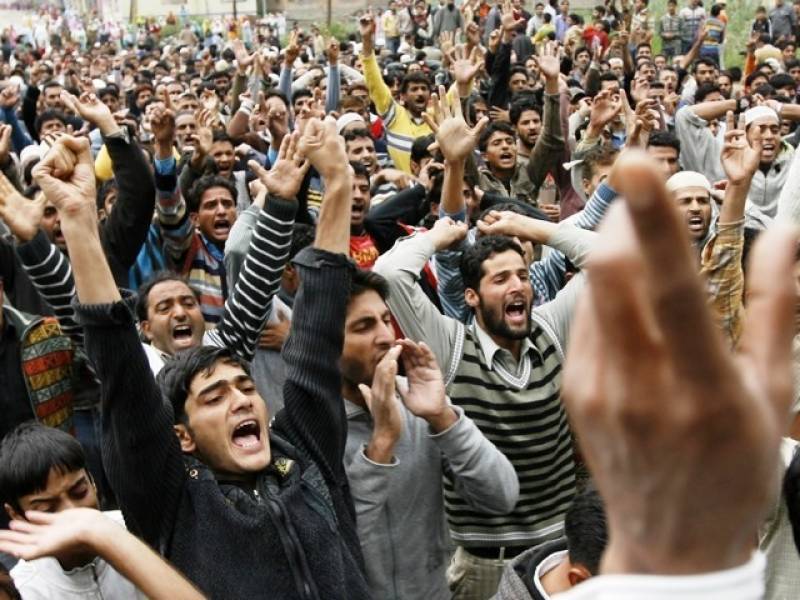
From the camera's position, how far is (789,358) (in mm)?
687

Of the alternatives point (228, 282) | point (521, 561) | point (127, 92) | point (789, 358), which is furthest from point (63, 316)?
point (127, 92)

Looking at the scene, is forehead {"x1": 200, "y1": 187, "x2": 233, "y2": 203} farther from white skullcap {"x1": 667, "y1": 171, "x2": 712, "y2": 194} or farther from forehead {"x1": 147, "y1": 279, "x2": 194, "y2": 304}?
white skullcap {"x1": 667, "y1": 171, "x2": 712, "y2": 194}

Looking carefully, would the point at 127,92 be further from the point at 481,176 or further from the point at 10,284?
the point at 10,284

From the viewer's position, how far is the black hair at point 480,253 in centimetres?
338

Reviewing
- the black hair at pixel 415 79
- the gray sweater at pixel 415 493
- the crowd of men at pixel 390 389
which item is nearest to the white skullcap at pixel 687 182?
the crowd of men at pixel 390 389

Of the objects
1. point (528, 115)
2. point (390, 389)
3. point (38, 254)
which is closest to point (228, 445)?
point (390, 389)

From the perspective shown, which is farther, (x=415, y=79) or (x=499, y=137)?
(x=415, y=79)

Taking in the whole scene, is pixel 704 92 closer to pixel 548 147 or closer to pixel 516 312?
pixel 548 147

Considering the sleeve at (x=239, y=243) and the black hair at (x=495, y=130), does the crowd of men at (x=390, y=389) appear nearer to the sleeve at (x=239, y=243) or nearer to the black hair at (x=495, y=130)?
the sleeve at (x=239, y=243)

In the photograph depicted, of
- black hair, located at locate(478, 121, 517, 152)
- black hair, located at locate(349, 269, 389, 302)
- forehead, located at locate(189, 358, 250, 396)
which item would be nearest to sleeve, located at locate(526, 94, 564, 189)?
black hair, located at locate(478, 121, 517, 152)

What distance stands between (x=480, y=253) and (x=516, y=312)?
0.93 ft

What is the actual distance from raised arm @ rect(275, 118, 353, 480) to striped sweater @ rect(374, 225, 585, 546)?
0.60m

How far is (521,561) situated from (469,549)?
37.4 inches

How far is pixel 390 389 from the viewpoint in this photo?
254 cm
